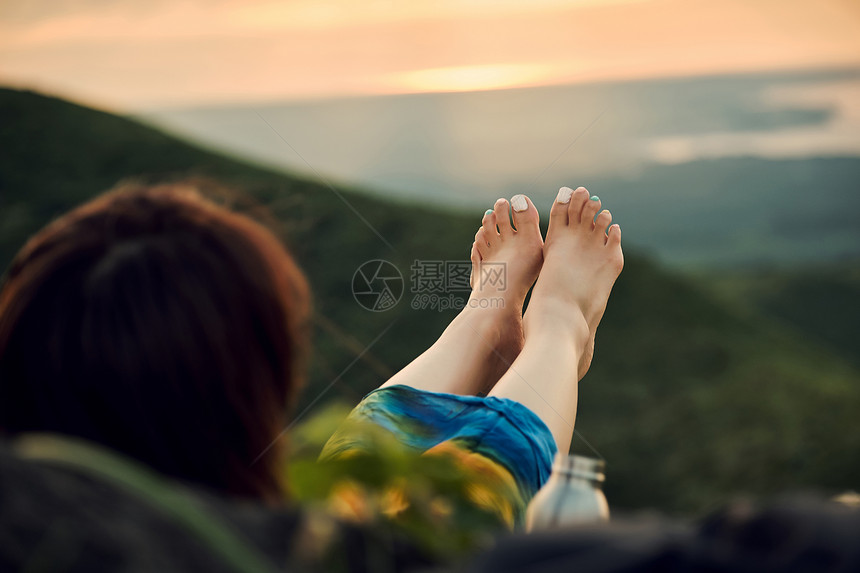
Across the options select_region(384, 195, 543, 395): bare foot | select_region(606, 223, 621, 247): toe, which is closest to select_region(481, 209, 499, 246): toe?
select_region(384, 195, 543, 395): bare foot

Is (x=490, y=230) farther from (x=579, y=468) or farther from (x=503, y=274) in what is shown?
(x=579, y=468)

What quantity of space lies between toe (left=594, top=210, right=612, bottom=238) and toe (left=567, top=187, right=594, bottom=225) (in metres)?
0.02

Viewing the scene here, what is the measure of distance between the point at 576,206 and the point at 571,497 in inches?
48.0

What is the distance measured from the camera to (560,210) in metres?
1.53

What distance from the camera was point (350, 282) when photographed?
374 centimetres

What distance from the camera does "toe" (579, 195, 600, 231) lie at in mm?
1522

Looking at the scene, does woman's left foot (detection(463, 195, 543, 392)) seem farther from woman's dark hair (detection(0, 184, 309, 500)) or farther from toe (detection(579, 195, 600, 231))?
woman's dark hair (detection(0, 184, 309, 500))

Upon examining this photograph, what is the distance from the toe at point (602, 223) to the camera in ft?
4.99

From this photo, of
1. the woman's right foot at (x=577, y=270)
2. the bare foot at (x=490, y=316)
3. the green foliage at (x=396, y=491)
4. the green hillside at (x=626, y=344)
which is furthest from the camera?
the green hillside at (x=626, y=344)

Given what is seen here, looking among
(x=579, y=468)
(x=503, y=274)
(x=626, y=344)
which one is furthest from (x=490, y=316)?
(x=626, y=344)

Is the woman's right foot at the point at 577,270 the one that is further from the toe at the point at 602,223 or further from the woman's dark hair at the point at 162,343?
the woman's dark hair at the point at 162,343

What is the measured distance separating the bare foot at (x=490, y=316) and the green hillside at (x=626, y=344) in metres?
0.97

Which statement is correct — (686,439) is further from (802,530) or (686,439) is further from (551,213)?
(802,530)

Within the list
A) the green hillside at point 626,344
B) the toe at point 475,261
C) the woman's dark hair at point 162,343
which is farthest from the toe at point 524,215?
the woman's dark hair at point 162,343
